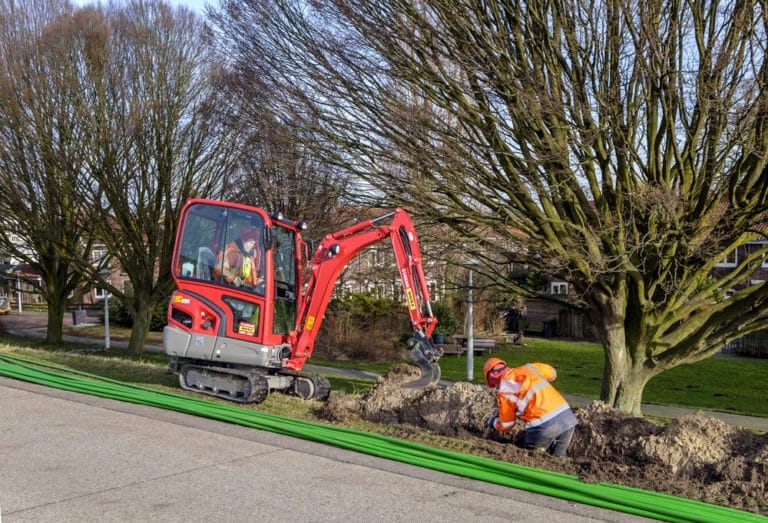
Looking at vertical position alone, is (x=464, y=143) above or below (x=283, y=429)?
above

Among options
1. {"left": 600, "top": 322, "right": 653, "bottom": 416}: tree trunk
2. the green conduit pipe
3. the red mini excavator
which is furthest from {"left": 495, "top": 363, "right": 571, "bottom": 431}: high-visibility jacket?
Result: {"left": 600, "top": 322, "right": 653, "bottom": 416}: tree trunk

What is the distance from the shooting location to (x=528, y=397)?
791cm

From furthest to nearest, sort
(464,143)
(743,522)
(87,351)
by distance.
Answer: (87,351) → (464,143) → (743,522)

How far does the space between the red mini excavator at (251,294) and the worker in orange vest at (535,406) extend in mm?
2627

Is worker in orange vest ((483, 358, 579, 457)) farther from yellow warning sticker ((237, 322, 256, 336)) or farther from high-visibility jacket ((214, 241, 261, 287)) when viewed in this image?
high-visibility jacket ((214, 241, 261, 287))

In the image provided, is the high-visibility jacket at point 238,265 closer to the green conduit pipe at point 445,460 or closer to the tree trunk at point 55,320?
the green conduit pipe at point 445,460

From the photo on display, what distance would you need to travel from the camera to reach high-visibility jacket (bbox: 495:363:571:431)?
790cm

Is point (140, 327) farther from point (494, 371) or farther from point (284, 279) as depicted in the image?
point (494, 371)

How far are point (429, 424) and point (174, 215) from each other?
46.9 feet

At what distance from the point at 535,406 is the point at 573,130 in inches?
189

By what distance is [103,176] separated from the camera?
2100 centimetres

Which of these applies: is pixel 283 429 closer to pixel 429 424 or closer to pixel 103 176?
pixel 429 424

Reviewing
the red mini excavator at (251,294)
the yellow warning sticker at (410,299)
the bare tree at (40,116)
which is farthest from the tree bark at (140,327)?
the yellow warning sticker at (410,299)

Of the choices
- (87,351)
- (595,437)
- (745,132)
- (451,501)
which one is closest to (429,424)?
(595,437)
